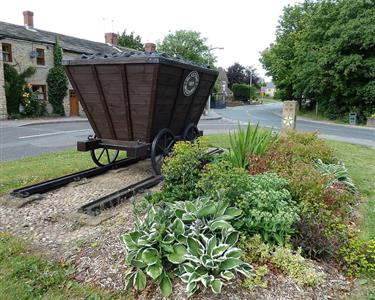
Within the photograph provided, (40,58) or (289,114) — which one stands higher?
(40,58)

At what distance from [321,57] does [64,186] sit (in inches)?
926

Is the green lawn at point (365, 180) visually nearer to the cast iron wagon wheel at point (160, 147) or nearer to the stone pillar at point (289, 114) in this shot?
the stone pillar at point (289, 114)

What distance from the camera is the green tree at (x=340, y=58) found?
21.7 m

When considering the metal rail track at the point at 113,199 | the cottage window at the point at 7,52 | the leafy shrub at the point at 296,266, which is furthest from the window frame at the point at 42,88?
the leafy shrub at the point at 296,266

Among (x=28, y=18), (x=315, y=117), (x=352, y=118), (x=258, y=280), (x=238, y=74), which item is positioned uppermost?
(x=28, y=18)

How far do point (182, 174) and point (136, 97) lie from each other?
2.00m

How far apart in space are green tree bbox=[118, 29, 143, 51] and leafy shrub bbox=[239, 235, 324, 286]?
163ft

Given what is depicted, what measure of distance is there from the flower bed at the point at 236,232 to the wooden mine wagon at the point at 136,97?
155cm

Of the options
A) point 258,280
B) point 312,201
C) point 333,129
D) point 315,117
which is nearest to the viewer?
point 258,280

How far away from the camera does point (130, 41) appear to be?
49969mm

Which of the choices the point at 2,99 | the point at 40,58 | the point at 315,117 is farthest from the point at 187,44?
the point at 2,99

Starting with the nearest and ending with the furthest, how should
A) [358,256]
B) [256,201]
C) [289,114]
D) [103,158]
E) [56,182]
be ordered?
1. [358,256]
2. [256,201]
3. [56,182]
4. [103,158]
5. [289,114]

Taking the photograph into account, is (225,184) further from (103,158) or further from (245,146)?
(103,158)

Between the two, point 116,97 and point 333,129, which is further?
point 333,129
